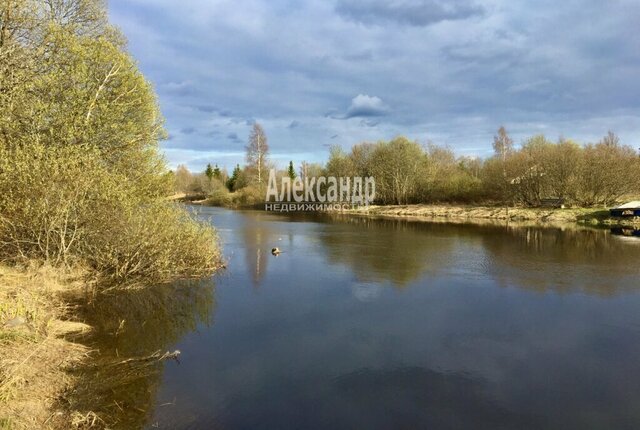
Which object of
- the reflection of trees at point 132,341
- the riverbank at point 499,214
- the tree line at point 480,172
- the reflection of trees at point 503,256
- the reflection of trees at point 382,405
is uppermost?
the tree line at point 480,172

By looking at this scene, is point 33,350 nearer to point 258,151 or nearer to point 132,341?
point 132,341

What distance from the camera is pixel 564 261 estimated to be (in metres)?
19.8

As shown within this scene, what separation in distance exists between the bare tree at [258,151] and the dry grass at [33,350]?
57.7 metres

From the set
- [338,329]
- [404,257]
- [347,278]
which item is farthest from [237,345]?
[404,257]

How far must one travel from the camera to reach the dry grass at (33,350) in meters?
5.90

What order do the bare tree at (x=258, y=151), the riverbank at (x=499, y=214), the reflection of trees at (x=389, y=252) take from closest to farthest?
the reflection of trees at (x=389, y=252)
the riverbank at (x=499, y=214)
the bare tree at (x=258, y=151)

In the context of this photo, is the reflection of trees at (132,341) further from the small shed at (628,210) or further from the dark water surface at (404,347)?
the small shed at (628,210)

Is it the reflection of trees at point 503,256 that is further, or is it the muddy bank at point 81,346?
the reflection of trees at point 503,256

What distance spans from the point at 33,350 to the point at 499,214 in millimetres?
44413

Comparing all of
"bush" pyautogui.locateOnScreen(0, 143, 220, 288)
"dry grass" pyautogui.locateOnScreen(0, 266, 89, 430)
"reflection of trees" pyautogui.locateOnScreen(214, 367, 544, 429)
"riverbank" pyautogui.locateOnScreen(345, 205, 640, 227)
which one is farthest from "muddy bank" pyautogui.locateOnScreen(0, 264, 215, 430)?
"riverbank" pyautogui.locateOnScreen(345, 205, 640, 227)

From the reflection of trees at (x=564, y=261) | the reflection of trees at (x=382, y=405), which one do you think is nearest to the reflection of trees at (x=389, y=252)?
the reflection of trees at (x=564, y=261)

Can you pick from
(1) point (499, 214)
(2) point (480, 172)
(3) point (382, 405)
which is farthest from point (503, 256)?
(2) point (480, 172)

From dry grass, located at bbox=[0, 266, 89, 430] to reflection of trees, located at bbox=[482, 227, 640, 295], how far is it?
1410cm

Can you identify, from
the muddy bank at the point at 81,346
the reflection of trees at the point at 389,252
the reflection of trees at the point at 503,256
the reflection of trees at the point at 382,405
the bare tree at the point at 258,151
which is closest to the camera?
the muddy bank at the point at 81,346
